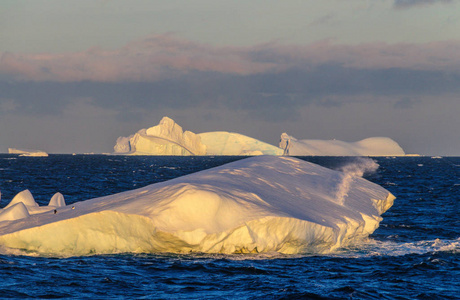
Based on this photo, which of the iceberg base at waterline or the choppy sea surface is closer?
the choppy sea surface

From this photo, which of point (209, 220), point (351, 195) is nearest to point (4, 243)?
point (209, 220)

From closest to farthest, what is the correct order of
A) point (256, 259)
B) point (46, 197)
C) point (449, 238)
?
point (256, 259)
point (449, 238)
point (46, 197)

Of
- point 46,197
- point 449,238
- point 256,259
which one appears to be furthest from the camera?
point 46,197

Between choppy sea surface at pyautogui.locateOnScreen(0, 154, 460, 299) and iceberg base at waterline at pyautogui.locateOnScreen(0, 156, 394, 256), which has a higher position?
iceberg base at waterline at pyautogui.locateOnScreen(0, 156, 394, 256)

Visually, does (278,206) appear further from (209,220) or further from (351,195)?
(351,195)

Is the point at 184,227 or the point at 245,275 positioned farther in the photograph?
the point at 184,227

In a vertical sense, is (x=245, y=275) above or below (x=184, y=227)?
below

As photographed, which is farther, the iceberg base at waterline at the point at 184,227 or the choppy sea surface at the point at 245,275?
the iceberg base at waterline at the point at 184,227

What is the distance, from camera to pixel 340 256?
19328 mm

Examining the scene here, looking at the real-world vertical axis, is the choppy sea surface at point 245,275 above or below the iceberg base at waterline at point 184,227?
below

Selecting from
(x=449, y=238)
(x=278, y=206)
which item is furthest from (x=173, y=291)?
(x=449, y=238)

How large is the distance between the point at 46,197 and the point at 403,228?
2541cm

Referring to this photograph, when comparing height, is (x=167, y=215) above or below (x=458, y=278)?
above

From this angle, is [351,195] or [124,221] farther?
[351,195]
